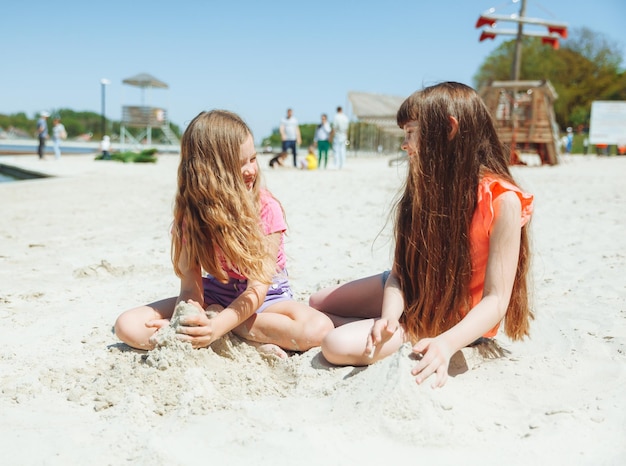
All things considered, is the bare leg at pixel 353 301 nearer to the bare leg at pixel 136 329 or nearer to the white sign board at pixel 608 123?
the bare leg at pixel 136 329

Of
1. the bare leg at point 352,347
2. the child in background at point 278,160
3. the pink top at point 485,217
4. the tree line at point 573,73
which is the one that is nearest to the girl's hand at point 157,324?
the bare leg at point 352,347

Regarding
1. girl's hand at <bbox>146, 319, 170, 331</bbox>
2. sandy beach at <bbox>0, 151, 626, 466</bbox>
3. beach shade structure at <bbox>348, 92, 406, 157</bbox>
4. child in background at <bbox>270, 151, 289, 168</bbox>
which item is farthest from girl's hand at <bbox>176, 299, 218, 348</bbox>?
beach shade structure at <bbox>348, 92, 406, 157</bbox>

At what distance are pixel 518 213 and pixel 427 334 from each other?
0.62 m

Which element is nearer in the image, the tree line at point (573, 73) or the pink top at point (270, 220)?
the pink top at point (270, 220)

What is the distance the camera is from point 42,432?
1886 millimetres

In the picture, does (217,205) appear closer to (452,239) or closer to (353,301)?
(353,301)

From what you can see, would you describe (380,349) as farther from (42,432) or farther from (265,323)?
(42,432)

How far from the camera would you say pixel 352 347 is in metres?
2.33

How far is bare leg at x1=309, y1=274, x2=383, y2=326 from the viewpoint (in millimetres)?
2846

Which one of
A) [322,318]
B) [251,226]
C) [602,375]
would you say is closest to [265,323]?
[322,318]

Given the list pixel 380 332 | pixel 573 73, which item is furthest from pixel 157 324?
pixel 573 73

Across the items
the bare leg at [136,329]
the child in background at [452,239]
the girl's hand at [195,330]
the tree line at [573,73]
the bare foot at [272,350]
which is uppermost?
the tree line at [573,73]

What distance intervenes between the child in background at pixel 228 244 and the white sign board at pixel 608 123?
82.0 feet

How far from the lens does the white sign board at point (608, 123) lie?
24312mm
